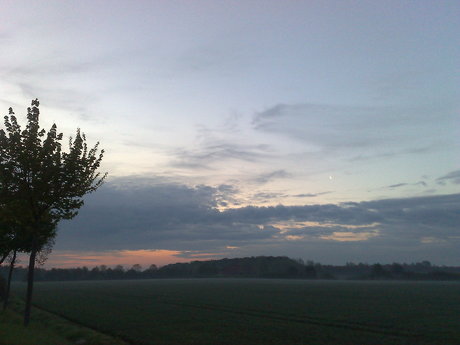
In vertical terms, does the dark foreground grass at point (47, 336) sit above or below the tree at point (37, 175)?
below

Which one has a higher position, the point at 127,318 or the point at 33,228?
the point at 33,228

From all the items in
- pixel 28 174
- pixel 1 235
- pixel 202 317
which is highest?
pixel 28 174

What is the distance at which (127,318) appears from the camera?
47.5 meters

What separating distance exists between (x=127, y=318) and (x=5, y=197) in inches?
988

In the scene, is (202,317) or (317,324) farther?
(202,317)

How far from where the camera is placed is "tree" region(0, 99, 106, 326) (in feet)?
89.1

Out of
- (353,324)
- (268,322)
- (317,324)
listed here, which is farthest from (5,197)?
(353,324)

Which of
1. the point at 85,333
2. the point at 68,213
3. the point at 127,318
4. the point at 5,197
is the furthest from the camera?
the point at 127,318

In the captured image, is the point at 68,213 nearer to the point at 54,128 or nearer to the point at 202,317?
the point at 54,128

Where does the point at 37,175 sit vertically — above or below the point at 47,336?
above

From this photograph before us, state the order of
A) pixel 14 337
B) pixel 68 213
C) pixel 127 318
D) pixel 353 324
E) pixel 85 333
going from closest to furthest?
pixel 14 337
pixel 68 213
pixel 85 333
pixel 353 324
pixel 127 318

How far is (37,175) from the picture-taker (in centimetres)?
2769

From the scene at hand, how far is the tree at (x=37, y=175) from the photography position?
27.2 meters

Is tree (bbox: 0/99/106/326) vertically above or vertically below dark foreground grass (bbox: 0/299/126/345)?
above
